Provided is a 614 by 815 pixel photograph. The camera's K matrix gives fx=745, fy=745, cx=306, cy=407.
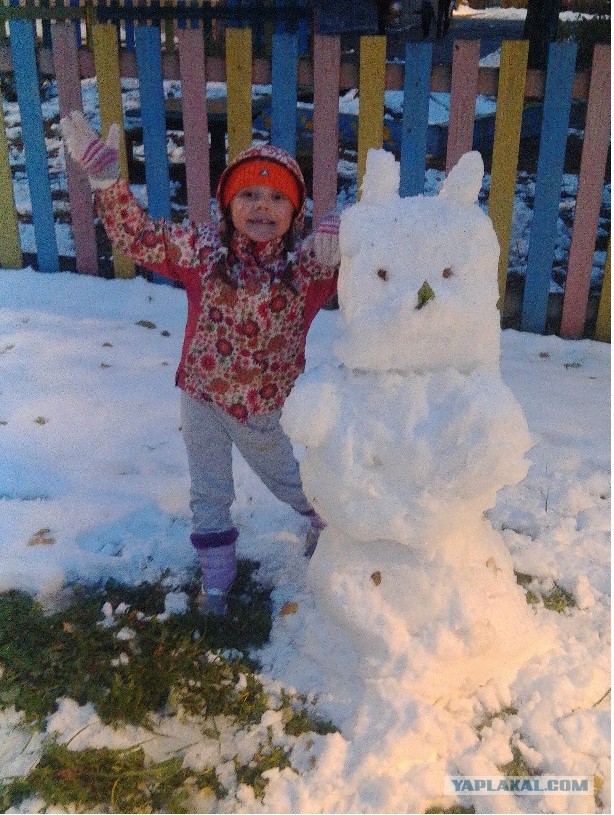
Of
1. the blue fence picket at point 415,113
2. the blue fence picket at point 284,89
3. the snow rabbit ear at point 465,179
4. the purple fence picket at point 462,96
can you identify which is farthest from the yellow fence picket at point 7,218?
the snow rabbit ear at point 465,179

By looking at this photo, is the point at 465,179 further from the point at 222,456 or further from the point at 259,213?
the point at 222,456

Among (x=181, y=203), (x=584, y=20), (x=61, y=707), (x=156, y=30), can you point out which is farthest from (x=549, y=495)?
(x=584, y=20)

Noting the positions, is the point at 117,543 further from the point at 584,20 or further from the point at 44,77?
the point at 44,77

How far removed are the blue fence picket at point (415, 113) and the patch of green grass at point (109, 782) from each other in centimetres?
318

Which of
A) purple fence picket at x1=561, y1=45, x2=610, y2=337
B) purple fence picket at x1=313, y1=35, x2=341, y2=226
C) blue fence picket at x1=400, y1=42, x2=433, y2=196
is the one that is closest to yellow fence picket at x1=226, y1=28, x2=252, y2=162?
purple fence picket at x1=313, y1=35, x2=341, y2=226

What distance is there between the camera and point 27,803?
175cm

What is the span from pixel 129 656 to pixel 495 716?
1034mm

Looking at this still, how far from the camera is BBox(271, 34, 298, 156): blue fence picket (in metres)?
4.04

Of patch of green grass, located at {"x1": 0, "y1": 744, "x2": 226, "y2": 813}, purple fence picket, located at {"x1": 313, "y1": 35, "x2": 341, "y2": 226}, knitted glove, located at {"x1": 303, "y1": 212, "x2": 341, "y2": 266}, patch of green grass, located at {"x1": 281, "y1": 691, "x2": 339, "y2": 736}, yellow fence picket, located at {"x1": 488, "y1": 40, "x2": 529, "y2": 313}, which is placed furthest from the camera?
purple fence picket, located at {"x1": 313, "y1": 35, "x2": 341, "y2": 226}

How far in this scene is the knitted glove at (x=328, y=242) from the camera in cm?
208

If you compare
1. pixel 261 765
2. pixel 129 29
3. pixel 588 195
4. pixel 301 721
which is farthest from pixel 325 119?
pixel 129 29

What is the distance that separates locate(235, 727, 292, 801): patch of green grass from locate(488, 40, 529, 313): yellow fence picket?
3143 mm

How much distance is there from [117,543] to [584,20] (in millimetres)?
7337

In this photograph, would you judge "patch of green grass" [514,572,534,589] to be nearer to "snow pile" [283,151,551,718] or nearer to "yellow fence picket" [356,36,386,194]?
"snow pile" [283,151,551,718]
